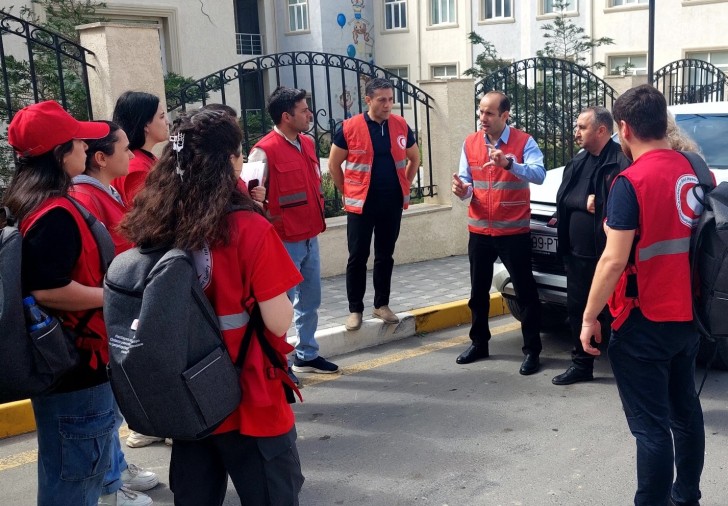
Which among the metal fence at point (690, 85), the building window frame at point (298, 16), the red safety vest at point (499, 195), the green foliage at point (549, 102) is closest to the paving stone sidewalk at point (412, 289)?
the red safety vest at point (499, 195)

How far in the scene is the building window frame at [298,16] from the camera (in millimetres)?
29875

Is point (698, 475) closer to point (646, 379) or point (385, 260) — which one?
point (646, 379)

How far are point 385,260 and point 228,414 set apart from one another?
3844mm

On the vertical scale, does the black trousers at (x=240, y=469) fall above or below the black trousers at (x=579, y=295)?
above

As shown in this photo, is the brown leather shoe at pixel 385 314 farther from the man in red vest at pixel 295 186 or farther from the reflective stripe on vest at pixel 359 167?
the reflective stripe on vest at pixel 359 167

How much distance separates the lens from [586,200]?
4.92 meters

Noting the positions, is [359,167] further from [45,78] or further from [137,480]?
[45,78]

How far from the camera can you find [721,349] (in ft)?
17.2

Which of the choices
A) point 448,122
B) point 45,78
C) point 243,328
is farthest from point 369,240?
point 45,78

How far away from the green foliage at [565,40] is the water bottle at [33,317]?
2085 centimetres

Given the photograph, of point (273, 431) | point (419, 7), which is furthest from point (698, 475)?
point (419, 7)

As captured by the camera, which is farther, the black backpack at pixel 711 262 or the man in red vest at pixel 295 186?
the man in red vest at pixel 295 186

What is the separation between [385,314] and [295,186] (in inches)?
61.3

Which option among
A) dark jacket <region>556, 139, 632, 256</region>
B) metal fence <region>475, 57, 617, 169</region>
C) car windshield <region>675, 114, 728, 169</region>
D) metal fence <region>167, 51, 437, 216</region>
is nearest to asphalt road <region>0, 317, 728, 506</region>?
dark jacket <region>556, 139, 632, 256</region>
